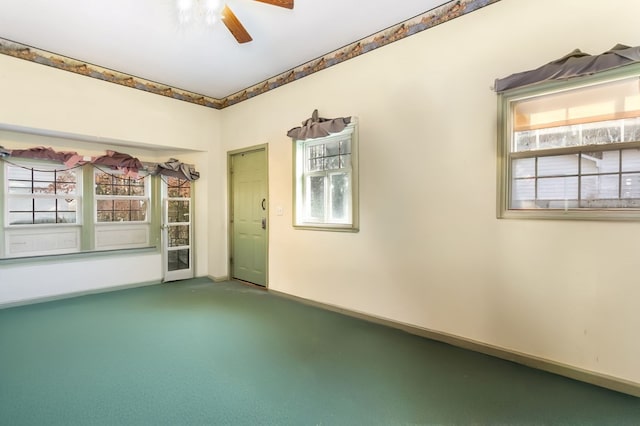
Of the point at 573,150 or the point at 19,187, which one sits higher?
the point at 573,150

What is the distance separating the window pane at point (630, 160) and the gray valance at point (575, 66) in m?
0.59

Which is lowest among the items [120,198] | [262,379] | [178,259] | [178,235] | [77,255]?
[262,379]

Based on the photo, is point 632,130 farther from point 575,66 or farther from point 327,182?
point 327,182

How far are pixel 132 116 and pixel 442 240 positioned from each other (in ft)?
14.5

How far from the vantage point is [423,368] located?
7.75ft

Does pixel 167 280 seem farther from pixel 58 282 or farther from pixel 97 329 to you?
pixel 97 329

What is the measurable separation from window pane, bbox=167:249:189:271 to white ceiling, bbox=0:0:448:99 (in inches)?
111

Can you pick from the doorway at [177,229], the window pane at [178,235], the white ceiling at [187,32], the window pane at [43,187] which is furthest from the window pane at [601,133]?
the window pane at [43,187]

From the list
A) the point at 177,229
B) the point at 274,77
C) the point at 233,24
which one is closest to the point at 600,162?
the point at 233,24

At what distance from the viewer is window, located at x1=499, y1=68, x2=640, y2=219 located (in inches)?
82.7

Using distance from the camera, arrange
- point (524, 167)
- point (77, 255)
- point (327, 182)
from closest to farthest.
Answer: point (524, 167) → point (327, 182) → point (77, 255)

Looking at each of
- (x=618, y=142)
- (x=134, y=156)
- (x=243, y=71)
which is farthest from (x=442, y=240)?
(x=134, y=156)

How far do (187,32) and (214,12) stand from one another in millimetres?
755

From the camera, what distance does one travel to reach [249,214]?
4855 millimetres
